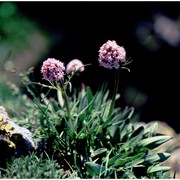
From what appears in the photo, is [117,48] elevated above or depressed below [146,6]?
below

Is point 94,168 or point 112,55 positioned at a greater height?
point 112,55

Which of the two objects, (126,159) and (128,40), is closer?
(126,159)

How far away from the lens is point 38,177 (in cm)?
308

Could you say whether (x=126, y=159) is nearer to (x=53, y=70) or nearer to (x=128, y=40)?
(x=53, y=70)

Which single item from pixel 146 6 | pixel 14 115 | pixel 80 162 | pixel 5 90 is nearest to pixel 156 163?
pixel 80 162

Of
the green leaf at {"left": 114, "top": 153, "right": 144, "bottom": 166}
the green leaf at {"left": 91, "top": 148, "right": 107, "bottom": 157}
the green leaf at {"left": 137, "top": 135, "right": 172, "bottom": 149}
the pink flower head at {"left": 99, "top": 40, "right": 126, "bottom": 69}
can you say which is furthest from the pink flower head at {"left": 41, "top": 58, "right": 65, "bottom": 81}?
the green leaf at {"left": 137, "top": 135, "right": 172, "bottom": 149}

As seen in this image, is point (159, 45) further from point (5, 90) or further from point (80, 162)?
point (80, 162)

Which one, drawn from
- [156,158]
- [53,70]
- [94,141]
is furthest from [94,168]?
[53,70]

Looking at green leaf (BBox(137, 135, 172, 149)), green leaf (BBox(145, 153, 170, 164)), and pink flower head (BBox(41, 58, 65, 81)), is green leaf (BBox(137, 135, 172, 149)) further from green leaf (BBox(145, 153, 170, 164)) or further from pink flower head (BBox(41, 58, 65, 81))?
pink flower head (BBox(41, 58, 65, 81))

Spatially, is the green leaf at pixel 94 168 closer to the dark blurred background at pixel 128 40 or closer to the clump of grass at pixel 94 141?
the clump of grass at pixel 94 141

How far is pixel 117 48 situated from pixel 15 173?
1.17 meters

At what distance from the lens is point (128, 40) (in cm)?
667

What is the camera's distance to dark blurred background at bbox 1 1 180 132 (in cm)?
647

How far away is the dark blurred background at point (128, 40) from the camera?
21.2ft
